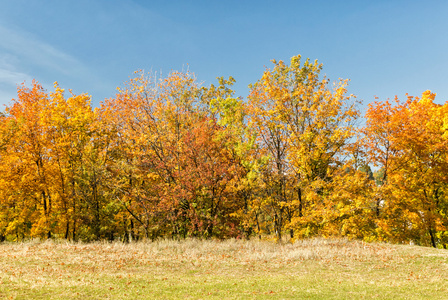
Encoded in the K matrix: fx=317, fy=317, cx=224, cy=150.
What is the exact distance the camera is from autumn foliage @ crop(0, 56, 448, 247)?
76.3 ft

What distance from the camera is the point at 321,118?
79.3ft

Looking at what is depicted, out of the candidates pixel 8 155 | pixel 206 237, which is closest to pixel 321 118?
pixel 206 237

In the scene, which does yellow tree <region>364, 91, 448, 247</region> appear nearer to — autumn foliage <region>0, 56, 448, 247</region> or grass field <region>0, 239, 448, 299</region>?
autumn foliage <region>0, 56, 448, 247</region>

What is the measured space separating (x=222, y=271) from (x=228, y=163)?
10590 mm

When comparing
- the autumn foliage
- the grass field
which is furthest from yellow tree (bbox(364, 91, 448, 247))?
the grass field

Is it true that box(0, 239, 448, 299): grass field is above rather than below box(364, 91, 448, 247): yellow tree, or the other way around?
below

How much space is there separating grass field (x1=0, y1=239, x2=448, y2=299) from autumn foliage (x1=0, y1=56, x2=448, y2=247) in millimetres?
4248

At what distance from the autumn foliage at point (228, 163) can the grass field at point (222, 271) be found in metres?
4.25

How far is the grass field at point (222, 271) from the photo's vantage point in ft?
36.3

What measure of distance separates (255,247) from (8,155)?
23287 millimetres

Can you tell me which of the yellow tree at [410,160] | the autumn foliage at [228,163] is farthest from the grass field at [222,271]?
the yellow tree at [410,160]

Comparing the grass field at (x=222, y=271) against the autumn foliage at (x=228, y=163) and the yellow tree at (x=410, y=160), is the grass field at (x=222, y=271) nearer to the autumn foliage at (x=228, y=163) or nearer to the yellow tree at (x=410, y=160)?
the autumn foliage at (x=228, y=163)

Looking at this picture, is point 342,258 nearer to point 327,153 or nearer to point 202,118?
point 327,153

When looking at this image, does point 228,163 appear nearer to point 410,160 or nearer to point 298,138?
point 298,138
